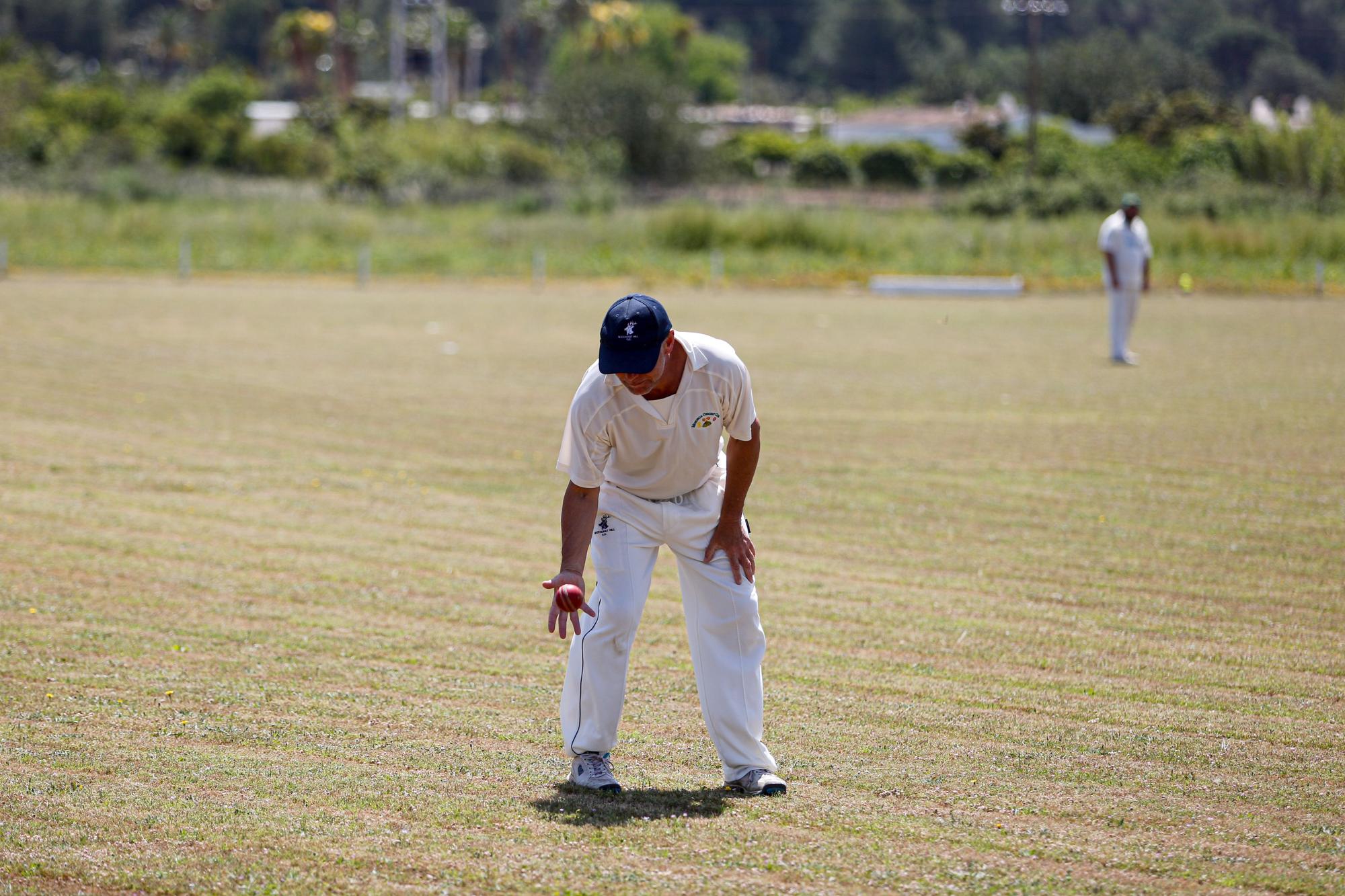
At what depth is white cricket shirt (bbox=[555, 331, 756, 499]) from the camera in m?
5.31

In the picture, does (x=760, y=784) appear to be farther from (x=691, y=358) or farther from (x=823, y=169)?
(x=823, y=169)

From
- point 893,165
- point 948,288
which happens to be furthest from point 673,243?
point 893,165

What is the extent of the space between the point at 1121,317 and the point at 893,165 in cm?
5877

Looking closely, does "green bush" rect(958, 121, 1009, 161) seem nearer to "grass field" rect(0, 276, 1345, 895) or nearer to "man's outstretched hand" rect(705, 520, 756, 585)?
"grass field" rect(0, 276, 1345, 895)

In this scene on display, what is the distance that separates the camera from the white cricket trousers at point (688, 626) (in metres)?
5.50

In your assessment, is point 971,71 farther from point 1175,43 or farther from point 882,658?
point 882,658

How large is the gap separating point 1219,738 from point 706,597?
2.49 metres

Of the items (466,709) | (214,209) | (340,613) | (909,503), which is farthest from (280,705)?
(214,209)

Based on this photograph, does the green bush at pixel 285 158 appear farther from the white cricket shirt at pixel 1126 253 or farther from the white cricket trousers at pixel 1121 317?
the white cricket shirt at pixel 1126 253

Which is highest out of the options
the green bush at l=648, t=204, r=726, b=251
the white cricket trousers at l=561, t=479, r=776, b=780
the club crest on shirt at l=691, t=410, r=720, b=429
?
the green bush at l=648, t=204, r=726, b=251

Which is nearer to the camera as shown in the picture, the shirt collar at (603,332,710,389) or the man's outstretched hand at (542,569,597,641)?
the shirt collar at (603,332,710,389)

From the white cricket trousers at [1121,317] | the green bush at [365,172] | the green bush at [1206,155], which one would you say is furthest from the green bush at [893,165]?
the white cricket trousers at [1121,317]

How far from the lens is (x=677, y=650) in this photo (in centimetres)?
812

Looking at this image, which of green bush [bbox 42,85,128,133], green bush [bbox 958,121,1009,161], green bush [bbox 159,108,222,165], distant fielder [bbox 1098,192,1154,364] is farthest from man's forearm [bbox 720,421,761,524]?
green bush [bbox 958,121,1009,161]
